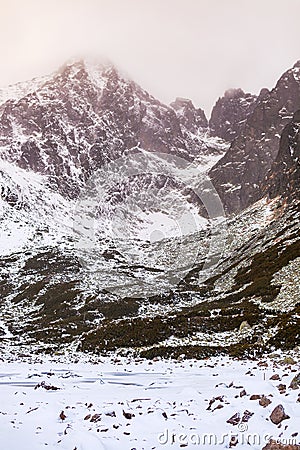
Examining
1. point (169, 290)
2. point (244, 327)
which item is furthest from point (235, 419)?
point (169, 290)

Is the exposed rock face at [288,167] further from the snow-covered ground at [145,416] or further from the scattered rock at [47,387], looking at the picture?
the snow-covered ground at [145,416]

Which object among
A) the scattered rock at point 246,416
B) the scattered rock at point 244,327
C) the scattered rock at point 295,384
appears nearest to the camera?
the scattered rock at point 246,416

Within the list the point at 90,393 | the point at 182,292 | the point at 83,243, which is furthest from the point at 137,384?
the point at 83,243

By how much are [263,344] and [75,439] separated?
2118 cm

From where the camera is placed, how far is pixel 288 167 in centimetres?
13775

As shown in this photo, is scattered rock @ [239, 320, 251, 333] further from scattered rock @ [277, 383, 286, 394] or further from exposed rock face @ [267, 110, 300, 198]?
exposed rock face @ [267, 110, 300, 198]

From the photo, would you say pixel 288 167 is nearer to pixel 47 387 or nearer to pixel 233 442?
pixel 47 387

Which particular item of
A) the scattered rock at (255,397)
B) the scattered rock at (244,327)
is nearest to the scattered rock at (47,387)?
the scattered rock at (255,397)

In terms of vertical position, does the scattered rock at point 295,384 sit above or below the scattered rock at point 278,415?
below

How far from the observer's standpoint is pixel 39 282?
331 ft

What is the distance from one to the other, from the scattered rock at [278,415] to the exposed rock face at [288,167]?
110m

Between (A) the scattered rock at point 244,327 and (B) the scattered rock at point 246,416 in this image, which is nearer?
(B) the scattered rock at point 246,416

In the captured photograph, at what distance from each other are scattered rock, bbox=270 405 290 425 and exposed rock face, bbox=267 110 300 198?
362 ft

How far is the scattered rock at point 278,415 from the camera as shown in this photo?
7.63 meters
